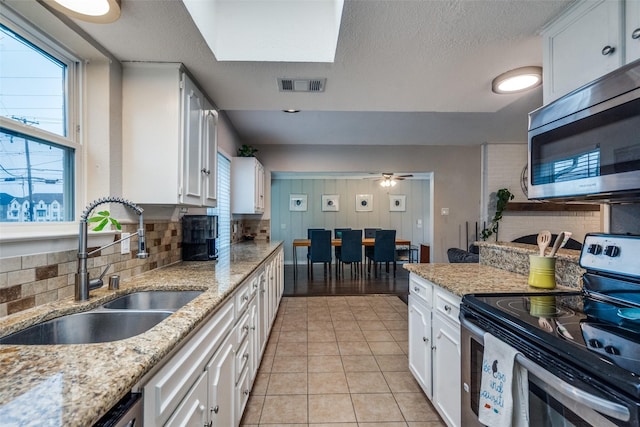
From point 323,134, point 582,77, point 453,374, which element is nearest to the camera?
→ point 582,77

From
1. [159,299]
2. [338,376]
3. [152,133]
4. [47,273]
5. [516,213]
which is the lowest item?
[338,376]

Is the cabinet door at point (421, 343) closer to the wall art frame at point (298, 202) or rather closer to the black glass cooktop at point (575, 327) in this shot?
the black glass cooktop at point (575, 327)

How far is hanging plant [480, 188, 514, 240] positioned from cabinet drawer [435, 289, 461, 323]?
419 centimetres

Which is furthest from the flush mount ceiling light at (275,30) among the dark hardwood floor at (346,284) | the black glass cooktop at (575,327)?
the dark hardwood floor at (346,284)

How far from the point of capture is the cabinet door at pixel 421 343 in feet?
5.99

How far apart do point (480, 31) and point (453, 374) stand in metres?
1.78

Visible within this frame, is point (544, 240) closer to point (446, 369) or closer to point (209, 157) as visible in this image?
point (446, 369)

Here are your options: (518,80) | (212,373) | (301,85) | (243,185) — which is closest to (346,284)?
(243,185)

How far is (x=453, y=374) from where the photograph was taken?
59.5 inches

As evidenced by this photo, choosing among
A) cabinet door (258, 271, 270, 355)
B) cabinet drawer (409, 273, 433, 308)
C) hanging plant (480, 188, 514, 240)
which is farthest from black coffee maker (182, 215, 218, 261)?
hanging plant (480, 188, 514, 240)

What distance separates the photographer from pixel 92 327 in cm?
122

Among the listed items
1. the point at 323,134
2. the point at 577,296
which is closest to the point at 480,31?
the point at 577,296

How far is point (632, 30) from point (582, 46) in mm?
225

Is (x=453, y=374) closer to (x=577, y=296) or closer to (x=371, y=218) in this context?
(x=577, y=296)
